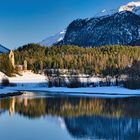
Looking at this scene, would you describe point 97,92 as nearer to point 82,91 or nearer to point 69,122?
point 82,91

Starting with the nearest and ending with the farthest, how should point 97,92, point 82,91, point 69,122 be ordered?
point 69,122 < point 97,92 < point 82,91

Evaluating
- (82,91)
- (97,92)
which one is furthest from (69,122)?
(82,91)

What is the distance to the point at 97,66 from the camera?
162 meters

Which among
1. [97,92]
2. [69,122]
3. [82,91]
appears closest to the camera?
[69,122]

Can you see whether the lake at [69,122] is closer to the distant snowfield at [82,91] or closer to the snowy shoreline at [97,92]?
the snowy shoreline at [97,92]

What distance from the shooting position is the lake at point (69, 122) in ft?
95.8

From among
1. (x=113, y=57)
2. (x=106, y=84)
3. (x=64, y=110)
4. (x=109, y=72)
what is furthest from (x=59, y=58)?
(x=64, y=110)

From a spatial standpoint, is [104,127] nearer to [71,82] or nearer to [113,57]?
[71,82]

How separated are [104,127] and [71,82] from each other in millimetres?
64128

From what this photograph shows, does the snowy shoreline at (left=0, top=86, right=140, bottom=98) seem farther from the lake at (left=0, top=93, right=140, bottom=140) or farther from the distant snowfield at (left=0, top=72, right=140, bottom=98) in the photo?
the lake at (left=0, top=93, right=140, bottom=140)

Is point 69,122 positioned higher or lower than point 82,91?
lower

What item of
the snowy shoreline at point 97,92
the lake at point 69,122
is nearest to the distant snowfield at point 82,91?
the snowy shoreline at point 97,92

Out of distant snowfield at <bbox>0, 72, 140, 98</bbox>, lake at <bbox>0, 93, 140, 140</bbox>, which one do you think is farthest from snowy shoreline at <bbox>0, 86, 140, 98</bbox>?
lake at <bbox>0, 93, 140, 140</bbox>

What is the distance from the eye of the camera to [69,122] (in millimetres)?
36250
